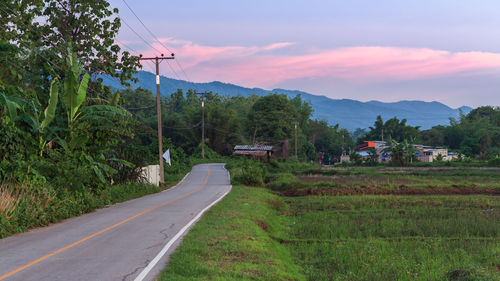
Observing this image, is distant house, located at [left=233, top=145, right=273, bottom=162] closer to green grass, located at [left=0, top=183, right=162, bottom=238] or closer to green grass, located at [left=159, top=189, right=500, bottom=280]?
green grass, located at [left=159, top=189, right=500, bottom=280]

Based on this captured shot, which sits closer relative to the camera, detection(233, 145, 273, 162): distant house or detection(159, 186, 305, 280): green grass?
detection(159, 186, 305, 280): green grass

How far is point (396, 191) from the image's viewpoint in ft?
112

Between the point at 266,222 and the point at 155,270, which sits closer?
the point at 155,270

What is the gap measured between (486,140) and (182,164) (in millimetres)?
67237

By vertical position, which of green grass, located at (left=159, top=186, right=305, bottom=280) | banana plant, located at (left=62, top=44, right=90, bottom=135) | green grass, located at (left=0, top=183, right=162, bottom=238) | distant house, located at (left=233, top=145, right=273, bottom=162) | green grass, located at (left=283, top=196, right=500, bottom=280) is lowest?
green grass, located at (left=283, top=196, right=500, bottom=280)

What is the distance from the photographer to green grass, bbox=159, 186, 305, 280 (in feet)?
30.0

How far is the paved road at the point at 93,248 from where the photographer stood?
898cm

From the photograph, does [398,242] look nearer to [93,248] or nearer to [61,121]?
[93,248]

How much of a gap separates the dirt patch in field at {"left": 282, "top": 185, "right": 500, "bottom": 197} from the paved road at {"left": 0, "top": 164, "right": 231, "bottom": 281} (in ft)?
56.4

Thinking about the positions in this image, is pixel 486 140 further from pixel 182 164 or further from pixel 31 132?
pixel 31 132

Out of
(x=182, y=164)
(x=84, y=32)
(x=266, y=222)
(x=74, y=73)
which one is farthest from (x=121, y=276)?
(x=182, y=164)

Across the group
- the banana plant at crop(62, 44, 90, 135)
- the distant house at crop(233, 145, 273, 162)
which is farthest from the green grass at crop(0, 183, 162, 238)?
the distant house at crop(233, 145, 273, 162)

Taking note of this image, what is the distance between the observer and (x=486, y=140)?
321ft

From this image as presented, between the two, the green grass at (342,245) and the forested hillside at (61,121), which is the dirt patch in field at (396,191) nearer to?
the green grass at (342,245)
